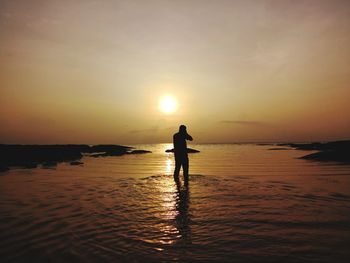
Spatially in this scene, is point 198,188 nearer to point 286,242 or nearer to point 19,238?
point 286,242

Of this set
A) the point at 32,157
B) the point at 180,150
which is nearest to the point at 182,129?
the point at 180,150

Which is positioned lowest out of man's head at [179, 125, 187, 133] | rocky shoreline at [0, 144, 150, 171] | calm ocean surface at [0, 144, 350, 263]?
calm ocean surface at [0, 144, 350, 263]

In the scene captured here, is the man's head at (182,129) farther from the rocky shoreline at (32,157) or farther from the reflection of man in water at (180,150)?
the rocky shoreline at (32,157)

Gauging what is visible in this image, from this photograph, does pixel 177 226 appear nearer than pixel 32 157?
Yes

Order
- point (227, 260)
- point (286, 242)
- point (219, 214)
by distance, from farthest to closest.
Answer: point (219, 214)
point (286, 242)
point (227, 260)

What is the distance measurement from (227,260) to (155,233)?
2.17 m

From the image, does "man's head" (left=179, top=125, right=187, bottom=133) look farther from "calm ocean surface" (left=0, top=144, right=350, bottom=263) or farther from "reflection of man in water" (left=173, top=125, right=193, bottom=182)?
"calm ocean surface" (left=0, top=144, right=350, bottom=263)

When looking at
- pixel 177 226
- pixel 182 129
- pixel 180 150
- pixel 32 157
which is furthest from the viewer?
pixel 32 157

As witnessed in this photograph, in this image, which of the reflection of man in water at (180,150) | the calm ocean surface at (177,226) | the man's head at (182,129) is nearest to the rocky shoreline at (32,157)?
the reflection of man in water at (180,150)

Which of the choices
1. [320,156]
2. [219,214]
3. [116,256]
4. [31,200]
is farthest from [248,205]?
[320,156]

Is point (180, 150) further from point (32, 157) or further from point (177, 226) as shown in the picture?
point (32, 157)

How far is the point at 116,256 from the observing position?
541 cm

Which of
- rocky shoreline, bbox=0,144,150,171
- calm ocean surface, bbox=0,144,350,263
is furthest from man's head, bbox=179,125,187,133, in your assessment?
rocky shoreline, bbox=0,144,150,171

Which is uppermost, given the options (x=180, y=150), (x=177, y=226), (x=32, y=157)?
(x=180, y=150)
